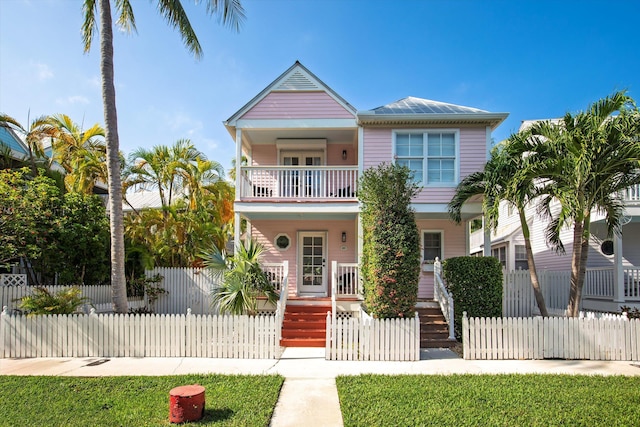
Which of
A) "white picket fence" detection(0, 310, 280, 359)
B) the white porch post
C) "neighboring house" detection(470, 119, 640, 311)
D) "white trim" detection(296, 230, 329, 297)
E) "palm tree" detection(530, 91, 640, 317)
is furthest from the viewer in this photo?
"white trim" detection(296, 230, 329, 297)

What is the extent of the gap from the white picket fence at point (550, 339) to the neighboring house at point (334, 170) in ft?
12.9

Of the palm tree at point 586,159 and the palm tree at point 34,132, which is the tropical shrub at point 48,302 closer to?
the palm tree at point 34,132

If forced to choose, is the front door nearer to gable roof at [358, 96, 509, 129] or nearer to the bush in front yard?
gable roof at [358, 96, 509, 129]

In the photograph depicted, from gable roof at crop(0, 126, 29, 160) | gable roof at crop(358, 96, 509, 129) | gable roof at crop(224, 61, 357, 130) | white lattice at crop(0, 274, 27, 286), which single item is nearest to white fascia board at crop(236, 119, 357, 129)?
gable roof at crop(224, 61, 357, 130)

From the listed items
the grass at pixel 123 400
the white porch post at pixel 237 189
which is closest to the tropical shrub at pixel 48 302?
the grass at pixel 123 400

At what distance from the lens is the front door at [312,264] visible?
13.9 meters

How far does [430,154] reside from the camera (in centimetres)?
1277

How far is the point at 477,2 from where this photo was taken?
41.0 feet

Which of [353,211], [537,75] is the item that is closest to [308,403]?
[353,211]

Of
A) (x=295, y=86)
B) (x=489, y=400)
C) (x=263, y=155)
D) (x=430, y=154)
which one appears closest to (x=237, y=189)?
(x=263, y=155)

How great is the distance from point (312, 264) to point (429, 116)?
651 centimetres

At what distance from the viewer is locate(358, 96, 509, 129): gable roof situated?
1236cm

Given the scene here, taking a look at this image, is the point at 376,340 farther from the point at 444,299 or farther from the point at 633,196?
the point at 633,196

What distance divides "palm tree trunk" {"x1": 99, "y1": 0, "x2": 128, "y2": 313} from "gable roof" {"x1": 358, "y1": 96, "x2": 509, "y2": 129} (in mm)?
7205
